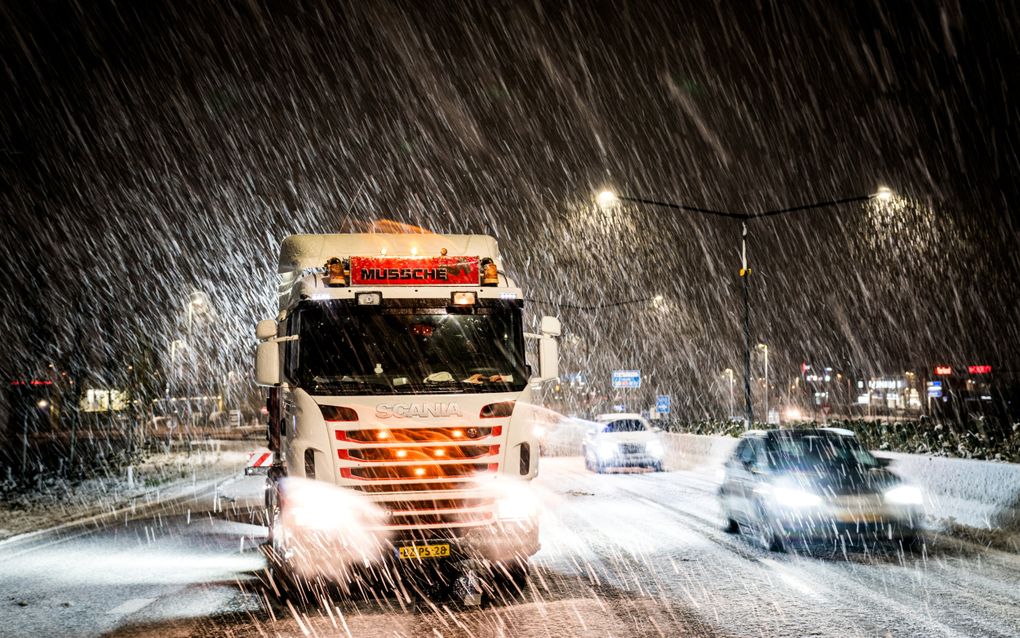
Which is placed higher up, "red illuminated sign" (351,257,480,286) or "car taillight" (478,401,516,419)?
"red illuminated sign" (351,257,480,286)

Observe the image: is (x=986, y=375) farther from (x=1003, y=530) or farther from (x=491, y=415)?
(x=491, y=415)

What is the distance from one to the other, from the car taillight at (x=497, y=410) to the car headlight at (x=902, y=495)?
5.06 meters

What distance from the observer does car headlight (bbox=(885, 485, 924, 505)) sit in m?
11.3

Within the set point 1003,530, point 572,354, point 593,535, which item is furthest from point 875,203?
point 572,354

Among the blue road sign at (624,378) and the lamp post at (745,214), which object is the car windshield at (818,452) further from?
the blue road sign at (624,378)

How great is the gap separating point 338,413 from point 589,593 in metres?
2.81

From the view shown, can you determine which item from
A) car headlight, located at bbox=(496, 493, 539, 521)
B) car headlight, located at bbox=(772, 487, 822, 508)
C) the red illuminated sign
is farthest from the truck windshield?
car headlight, located at bbox=(772, 487, 822, 508)

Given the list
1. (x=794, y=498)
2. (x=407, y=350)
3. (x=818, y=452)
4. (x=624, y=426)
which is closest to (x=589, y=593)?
(x=407, y=350)

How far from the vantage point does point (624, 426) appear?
2730cm

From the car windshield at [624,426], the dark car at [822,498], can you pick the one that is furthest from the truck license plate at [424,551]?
the car windshield at [624,426]

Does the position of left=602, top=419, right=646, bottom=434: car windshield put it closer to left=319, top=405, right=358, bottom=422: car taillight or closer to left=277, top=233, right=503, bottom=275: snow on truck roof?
left=277, top=233, right=503, bottom=275: snow on truck roof

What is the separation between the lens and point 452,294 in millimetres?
9453

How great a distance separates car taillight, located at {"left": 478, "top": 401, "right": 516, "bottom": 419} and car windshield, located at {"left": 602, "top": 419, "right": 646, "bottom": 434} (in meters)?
18.4

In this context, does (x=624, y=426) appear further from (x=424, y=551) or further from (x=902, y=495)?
(x=424, y=551)
